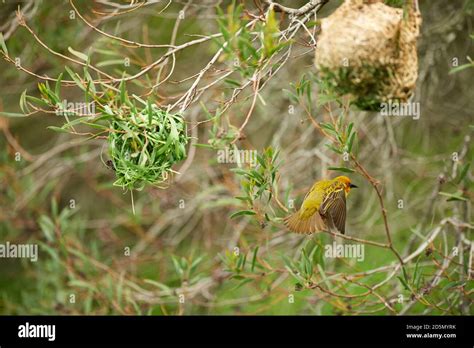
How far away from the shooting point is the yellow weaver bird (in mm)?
2666

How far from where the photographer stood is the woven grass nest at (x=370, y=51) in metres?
2.02

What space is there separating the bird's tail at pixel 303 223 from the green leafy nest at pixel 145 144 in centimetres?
61

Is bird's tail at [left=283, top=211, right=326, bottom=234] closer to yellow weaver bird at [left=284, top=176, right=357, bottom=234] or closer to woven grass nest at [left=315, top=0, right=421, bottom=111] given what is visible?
yellow weaver bird at [left=284, top=176, right=357, bottom=234]

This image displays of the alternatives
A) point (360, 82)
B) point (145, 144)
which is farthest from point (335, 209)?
point (145, 144)

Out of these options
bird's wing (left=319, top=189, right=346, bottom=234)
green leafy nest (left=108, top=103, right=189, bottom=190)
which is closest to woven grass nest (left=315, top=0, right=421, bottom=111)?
green leafy nest (left=108, top=103, right=189, bottom=190)

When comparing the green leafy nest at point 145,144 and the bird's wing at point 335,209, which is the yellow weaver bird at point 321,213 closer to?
the bird's wing at point 335,209

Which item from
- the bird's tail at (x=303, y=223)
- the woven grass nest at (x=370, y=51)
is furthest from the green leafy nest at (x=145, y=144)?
the bird's tail at (x=303, y=223)

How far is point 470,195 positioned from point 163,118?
1528 mm

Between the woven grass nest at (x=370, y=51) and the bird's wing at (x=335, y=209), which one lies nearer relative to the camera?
the woven grass nest at (x=370, y=51)

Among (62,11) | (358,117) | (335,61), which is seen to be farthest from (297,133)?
(335,61)

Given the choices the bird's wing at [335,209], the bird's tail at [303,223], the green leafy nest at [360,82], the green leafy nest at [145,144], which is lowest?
the bird's tail at [303,223]

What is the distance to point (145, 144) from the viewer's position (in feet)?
6.91

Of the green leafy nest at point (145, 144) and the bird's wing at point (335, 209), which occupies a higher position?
the green leafy nest at point (145, 144)

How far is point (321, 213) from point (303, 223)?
79 mm
